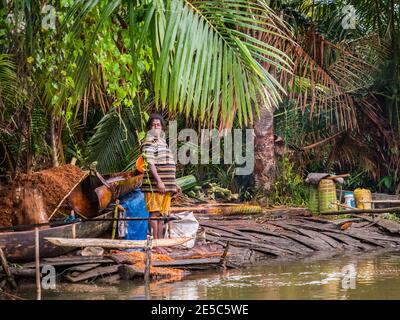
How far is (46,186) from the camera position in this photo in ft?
32.1

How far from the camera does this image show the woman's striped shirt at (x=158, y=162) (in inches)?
378

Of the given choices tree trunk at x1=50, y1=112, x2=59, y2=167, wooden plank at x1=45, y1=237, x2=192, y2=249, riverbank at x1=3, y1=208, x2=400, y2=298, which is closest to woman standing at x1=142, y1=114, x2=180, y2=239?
riverbank at x1=3, y1=208, x2=400, y2=298

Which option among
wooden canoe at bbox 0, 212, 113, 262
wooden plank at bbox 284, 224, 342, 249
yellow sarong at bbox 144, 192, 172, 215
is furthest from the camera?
wooden plank at bbox 284, 224, 342, 249

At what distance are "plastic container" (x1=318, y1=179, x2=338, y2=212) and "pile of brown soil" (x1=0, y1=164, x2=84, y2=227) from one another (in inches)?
169

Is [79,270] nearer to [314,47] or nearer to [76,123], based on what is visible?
[76,123]

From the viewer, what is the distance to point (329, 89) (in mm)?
13867

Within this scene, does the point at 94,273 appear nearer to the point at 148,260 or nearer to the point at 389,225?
the point at 148,260

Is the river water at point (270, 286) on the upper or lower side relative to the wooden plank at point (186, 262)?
lower

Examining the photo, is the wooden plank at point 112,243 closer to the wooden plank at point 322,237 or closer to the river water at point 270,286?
the river water at point 270,286

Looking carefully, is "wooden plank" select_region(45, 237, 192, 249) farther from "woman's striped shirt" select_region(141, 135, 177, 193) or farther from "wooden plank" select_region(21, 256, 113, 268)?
"woman's striped shirt" select_region(141, 135, 177, 193)

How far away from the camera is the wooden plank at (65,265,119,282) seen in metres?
8.40

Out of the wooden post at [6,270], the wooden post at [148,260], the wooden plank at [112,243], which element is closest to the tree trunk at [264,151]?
the wooden plank at [112,243]

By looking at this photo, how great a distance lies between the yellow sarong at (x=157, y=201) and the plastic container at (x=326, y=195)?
3801mm

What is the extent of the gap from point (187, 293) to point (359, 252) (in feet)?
14.1
